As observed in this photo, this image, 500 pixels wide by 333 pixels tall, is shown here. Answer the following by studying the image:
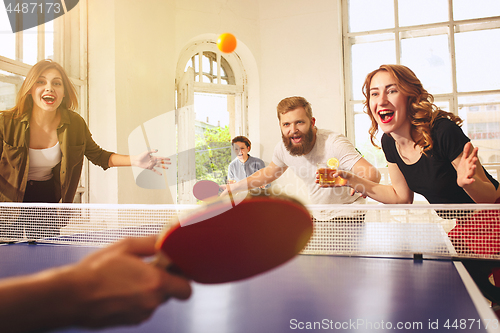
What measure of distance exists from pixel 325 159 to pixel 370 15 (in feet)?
13.3

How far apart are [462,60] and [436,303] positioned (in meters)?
5.46

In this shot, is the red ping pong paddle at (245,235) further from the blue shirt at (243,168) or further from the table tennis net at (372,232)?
the blue shirt at (243,168)

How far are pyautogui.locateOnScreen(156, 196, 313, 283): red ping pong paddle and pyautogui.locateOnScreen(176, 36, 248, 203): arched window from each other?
4842 mm

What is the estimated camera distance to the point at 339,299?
1.16m

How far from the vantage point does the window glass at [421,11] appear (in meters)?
5.50

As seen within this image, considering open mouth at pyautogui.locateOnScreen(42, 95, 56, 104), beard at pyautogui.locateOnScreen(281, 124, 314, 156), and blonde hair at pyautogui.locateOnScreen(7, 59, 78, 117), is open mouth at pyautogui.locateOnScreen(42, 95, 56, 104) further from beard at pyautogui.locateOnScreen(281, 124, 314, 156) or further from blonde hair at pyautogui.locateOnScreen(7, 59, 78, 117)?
beard at pyautogui.locateOnScreen(281, 124, 314, 156)

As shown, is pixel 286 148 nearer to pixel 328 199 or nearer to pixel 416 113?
pixel 328 199

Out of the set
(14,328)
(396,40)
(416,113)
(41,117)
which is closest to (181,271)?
(14,328)

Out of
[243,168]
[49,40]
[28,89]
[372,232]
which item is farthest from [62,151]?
[372,232]

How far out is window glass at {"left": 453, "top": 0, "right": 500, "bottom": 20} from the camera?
5375mm

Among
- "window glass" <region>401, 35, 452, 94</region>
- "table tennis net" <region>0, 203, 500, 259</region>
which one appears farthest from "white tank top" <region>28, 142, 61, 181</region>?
"window glass" <region>401, 35, 452, 94</region>

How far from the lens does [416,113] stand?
215cm

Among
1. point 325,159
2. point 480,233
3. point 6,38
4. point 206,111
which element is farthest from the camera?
point 206,111

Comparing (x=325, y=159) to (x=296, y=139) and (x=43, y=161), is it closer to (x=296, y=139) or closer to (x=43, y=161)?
(x=296, y=139)
